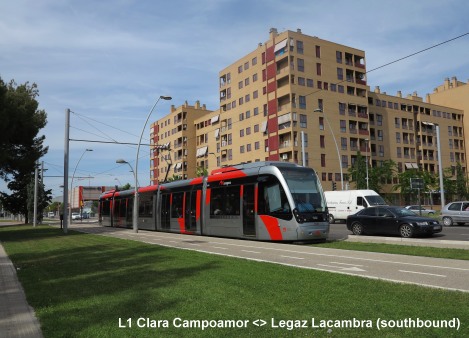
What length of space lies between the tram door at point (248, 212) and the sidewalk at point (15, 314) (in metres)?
10.3

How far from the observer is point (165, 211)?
1061 inches

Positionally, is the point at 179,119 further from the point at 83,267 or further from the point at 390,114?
the point at 83,267

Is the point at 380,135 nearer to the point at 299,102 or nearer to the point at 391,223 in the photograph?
the point at 299,102

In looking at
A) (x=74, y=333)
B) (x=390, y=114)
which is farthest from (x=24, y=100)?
(x=390, y=114)

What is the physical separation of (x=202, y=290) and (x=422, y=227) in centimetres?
1331

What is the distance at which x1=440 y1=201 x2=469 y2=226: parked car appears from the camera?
25438 mm

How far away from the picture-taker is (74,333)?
5.11m

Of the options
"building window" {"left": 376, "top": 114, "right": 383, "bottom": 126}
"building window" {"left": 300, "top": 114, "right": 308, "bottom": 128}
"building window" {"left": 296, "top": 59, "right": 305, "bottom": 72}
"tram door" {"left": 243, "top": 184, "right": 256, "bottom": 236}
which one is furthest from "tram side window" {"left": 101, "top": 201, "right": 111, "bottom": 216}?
"building window" {"left": 376, "top": 114, "right": 383, "bottom": 126}

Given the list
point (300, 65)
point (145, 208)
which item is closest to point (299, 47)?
point (300, 65)

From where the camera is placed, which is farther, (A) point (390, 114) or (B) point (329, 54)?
(A) point (390, 114)

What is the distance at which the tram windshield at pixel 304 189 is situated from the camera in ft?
Answer: 55.3

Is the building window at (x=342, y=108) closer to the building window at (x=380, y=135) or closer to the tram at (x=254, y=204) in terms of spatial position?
the building window at (x=380, y=135)

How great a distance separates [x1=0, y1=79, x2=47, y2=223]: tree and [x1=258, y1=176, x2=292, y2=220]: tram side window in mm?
15265

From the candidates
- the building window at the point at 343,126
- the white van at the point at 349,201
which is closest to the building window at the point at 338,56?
the building window at the point at 343,126
